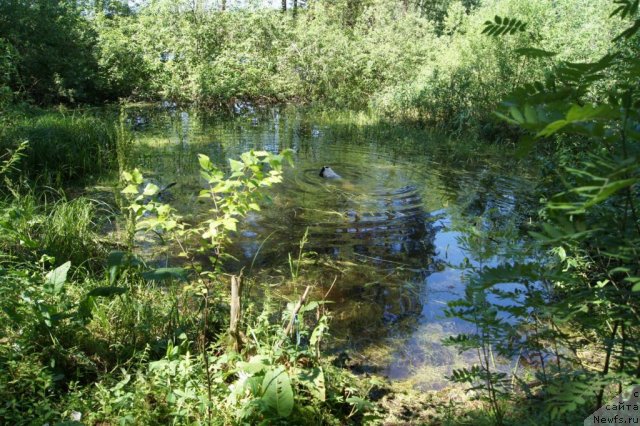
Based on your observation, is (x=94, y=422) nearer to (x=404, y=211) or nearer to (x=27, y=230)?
(x=27, y=230)

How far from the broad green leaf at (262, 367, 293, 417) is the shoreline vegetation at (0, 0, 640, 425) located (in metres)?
0.01

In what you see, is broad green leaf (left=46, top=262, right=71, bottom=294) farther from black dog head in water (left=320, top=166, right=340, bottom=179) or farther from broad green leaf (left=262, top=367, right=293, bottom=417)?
black dog head in water (left=320, top=166, right=340, bottom=179)

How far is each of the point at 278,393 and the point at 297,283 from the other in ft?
7.01

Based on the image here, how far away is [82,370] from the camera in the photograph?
2652 mm

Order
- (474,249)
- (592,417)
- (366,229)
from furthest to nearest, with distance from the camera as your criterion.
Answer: (366,229) → (474,249) → (592,417)

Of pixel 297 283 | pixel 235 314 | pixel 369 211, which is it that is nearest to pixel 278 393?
pixel 235 314

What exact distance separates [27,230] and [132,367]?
2.04m

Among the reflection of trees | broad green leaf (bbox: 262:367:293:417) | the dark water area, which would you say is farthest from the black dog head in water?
broad green leaf (bbox: 262:367:293:417)

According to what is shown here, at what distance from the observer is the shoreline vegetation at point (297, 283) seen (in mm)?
1294

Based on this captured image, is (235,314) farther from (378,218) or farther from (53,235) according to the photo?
(378,218)

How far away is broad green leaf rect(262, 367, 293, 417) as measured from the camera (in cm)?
223

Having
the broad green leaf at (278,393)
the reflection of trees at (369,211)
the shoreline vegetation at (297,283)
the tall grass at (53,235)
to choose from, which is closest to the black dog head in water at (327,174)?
the reflection of trees at (369,211)

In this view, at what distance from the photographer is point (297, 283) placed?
14.4ft

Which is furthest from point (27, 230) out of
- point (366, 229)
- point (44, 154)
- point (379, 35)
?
point (379, 35)
